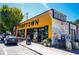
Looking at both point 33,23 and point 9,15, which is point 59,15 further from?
point 9,15

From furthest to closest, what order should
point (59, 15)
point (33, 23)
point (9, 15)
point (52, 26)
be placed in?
point (9, 15) → point (33, 23) → point (59, 15) → point (52, 26)

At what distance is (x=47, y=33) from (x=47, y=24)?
1110mm

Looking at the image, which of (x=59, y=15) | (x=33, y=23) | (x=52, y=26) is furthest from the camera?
(x=33, y=23)

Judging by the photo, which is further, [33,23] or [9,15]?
[9,15]

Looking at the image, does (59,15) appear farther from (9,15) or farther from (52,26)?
(9,15)

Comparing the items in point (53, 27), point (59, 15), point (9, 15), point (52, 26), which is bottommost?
point (53, 27)

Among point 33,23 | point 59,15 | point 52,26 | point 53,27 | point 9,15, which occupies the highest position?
point 9,15

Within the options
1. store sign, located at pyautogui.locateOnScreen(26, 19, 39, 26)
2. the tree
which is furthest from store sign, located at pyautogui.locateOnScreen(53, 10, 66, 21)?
the tree

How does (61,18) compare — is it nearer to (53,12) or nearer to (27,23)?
(53,12)

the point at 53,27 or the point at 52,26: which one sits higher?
the point at 52,26

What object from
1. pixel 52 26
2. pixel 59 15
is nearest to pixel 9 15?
pixel 59 15

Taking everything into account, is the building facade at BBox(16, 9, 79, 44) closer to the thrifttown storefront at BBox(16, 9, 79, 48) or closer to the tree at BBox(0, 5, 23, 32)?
the thrifttown storefront at BBox(16, 9, 79, 48)

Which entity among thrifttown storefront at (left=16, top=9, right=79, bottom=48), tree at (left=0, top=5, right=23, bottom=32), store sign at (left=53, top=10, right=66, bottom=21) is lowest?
thrifttown storefront at (left=16, top=9, right=79, bottom=48)

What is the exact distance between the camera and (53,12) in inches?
778
